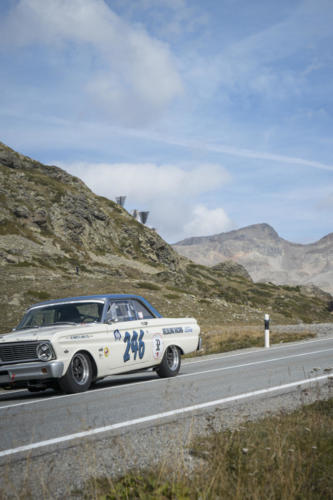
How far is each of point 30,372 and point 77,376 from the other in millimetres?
927

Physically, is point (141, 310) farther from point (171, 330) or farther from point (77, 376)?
point (77, 376)

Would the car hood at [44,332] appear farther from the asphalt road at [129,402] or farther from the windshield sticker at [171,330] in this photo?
the windshield sticker at [171,330]

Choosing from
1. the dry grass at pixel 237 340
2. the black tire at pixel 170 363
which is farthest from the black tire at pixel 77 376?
the dry grass at pixel 237 340

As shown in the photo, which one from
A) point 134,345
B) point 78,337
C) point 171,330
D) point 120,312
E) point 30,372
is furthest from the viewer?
point 171,330

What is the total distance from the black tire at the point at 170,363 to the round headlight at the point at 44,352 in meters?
3.11

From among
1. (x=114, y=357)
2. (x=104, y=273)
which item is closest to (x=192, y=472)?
(x=114, y=357)

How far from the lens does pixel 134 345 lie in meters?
10.7

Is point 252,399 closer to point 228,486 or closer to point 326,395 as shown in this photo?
point 326,395

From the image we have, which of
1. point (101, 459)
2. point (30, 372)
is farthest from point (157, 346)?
point (101, 459)

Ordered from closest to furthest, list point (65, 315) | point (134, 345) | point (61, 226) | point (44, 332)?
point (44, 332) → point (65, 315) → point (134, 345) → point (61, 226)

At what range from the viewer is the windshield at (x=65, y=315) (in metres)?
10.4

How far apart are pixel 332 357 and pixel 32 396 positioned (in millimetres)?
7622

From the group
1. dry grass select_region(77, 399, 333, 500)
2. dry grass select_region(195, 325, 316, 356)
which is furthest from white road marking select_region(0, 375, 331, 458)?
dry grass select_region(195, 325, 316, 356)

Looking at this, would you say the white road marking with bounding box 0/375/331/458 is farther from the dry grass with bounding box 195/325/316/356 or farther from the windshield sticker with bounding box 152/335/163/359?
the dry grass with bounding box 195/325/316/356
